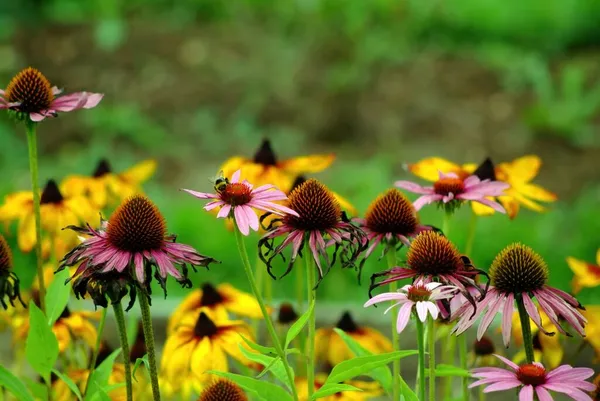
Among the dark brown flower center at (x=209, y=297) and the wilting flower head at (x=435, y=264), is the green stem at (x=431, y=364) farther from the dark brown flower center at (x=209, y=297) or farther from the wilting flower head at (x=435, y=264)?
the dark brown flower center at (x=209, y=297)

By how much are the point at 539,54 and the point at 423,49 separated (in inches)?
22.0

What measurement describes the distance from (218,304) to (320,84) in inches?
133

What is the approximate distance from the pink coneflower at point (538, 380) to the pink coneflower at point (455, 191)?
1.05ft

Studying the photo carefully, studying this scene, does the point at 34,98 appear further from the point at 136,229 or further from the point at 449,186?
the point at 449,186

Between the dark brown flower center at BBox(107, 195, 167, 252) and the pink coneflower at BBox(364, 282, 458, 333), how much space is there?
0.75 feet

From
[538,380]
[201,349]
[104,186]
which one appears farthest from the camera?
[104,186]

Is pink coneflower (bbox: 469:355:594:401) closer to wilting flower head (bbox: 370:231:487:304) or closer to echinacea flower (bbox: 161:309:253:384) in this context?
wilting flower head (bbox: 370:231:487:304)

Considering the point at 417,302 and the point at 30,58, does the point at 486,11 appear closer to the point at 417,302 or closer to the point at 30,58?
the point at 30,58

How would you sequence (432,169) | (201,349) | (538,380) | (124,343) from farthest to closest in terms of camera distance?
(432,169), (201,349), (124,343), (538,380)

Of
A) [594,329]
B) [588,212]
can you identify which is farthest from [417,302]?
[588,212]

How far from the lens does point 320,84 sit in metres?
4.70

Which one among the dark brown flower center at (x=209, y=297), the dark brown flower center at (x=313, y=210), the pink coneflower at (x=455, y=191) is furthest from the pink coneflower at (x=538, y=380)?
the dark brown flower center at (x=209, y=297)

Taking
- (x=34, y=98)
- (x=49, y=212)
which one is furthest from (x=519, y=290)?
(x=49, y=212)

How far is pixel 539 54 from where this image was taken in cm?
485
